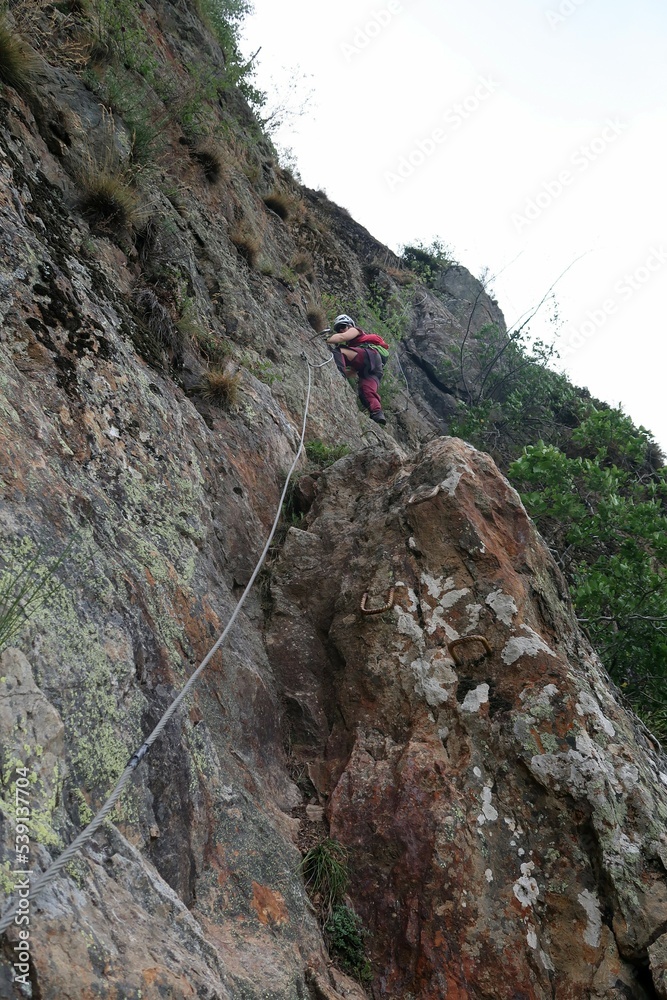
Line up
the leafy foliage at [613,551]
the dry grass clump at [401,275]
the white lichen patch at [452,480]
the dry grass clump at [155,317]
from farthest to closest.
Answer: the dry grass clump at [401,275] < the leafy foliage at [613,551] < the dry grass clump at [155,317] < the white lichen patch at [452,480]

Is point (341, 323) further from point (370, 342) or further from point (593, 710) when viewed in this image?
point (593, 710)

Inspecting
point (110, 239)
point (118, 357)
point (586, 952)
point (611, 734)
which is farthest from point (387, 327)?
point (586, 952)

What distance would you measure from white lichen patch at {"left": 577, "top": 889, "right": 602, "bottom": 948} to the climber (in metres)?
7.05

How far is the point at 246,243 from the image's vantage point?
8.34m

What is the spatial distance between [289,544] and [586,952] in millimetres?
3167

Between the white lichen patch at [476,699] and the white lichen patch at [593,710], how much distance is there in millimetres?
516

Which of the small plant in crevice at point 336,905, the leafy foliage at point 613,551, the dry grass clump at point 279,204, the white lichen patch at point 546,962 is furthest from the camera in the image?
the dry grass clump at point 279,204

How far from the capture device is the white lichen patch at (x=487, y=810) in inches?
136

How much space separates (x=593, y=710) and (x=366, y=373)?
6.77m

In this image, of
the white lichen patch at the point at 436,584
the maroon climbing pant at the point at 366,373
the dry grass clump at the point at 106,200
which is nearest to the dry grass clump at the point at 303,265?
the maroon climbing pant at the point at 366,373

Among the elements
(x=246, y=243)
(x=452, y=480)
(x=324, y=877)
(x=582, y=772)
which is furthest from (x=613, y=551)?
(x=324, y=877)

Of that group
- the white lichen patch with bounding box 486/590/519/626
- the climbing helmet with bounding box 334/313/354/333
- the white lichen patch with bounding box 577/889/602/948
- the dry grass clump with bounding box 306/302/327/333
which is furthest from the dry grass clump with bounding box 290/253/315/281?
the white lichen patch with bounding box 577/889/602/948

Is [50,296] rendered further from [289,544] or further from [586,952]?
[586,952]

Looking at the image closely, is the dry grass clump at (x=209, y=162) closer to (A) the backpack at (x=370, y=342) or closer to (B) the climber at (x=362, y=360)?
(B) the climber at (x=362, y=360)
